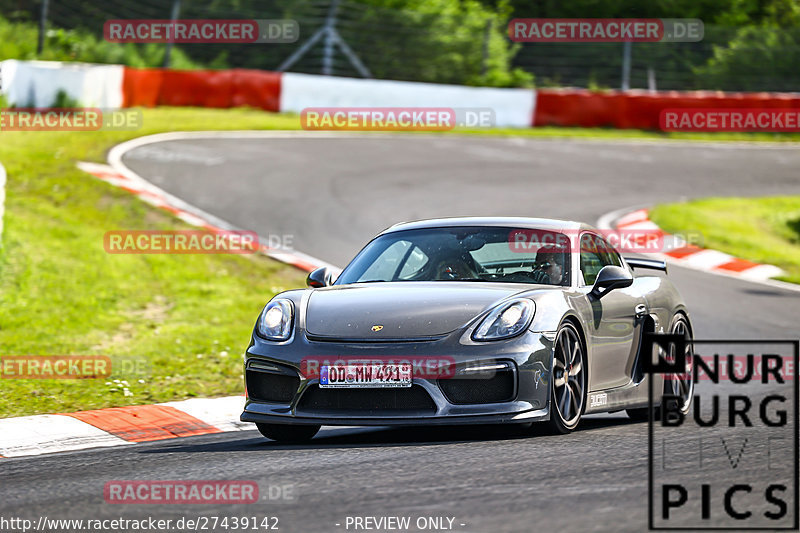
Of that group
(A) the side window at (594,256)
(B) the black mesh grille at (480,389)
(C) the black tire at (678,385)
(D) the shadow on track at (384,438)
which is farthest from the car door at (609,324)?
(B) the black mesh grille at (480,389)

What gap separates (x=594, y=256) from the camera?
7914 mm

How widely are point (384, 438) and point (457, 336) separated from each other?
938 mm

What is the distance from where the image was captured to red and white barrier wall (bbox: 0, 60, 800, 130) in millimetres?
28359

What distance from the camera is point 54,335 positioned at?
1065 cm

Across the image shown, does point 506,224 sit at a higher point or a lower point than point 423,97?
higher

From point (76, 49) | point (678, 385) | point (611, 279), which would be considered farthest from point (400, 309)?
→ point (76, 49)

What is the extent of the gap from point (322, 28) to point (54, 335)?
21.8m

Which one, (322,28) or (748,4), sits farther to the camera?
(748,4)

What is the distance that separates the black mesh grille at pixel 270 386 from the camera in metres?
6.66

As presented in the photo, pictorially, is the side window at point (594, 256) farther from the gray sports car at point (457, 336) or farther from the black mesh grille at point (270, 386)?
the black mesh grille at point (270, 386)

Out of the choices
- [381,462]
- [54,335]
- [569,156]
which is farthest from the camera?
[569,156]

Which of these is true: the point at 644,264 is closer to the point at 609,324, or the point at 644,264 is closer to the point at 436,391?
the point at 609,324

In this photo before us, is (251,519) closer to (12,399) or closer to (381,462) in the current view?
(381,462)

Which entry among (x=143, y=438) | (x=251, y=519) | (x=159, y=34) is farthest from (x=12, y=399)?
(x=159, y=34)
